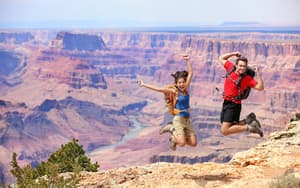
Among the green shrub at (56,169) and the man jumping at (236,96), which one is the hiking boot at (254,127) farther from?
the green shrub at (56,169)

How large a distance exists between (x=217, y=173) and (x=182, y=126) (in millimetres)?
1616

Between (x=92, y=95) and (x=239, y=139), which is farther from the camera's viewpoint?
(x=92, y=95)

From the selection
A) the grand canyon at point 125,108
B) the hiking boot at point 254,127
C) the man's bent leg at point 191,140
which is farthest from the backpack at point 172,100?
the grand canyon at point 125,108

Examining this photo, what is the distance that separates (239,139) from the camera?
90875 millimetres

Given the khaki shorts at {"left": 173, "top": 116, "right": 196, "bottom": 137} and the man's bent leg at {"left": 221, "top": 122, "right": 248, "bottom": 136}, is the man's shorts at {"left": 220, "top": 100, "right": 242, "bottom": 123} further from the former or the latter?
the khaki shorts at {"left": 173, "top": 116, "right": 196, "bottom": 137}

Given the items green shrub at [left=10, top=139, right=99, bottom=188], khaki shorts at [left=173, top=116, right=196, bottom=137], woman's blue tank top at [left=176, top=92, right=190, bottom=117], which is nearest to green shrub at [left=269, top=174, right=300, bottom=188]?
khaki shorts at [left=173, top=116, right=196, bottom=137]

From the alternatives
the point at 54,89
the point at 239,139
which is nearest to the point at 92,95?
the point at 54,89

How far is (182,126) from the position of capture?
905 cm

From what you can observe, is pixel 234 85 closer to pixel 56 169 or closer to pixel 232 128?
pixel 232 128

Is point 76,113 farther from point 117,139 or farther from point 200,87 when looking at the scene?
point 200,87

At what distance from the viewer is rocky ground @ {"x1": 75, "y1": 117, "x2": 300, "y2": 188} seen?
31.2ft

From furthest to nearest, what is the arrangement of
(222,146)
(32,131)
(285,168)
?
(32,131), (222,146), (285,168)

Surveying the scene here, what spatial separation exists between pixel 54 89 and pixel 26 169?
14120cm

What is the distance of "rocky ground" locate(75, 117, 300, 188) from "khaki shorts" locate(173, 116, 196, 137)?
0.93 meters
